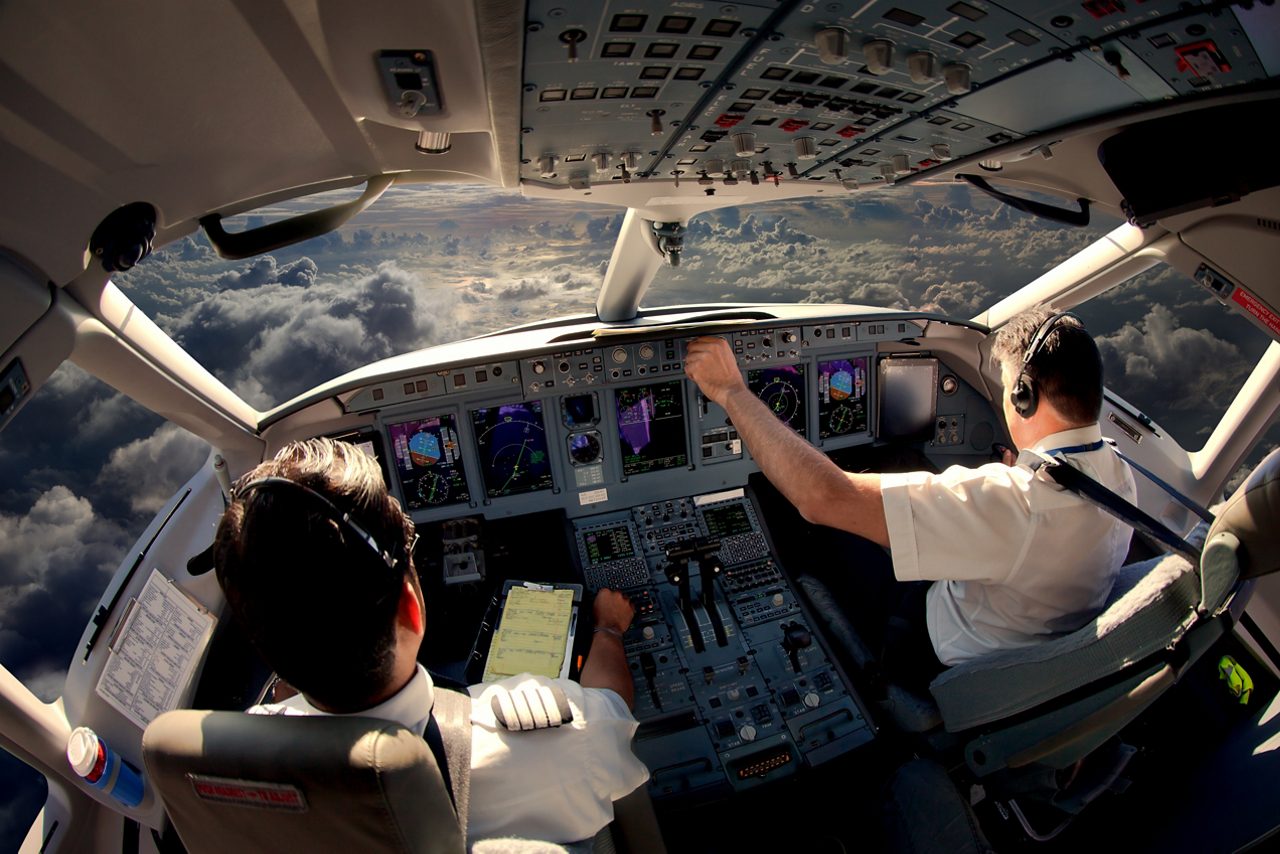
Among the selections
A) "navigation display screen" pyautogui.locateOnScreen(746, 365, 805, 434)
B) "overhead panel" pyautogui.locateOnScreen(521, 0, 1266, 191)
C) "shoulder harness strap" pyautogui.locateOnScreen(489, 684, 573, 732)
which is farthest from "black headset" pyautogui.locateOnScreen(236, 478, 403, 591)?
"navigation display screen" pyautogui.locateOnScreen(746, 365, 805, 434)

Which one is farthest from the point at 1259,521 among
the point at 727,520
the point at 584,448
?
the point at 584,448

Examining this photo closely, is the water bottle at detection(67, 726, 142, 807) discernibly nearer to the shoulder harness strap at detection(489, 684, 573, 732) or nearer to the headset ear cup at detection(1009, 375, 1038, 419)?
the shoulder harness strap at detection(489, 684, 573, 732)

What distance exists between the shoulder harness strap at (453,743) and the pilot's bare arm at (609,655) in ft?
→ 1.66

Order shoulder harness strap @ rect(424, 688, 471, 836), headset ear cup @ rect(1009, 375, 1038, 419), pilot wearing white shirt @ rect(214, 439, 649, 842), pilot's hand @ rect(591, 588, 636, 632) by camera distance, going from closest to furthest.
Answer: pilot wearing white shirt @ rect(214, 439, 649, 842), shoulder harness strap @ rect(424, 688, 471, 836), headset ear cup @ rect(1009, 375, 1038, 419), pilot's hand @ rect(591, 588, 636, 632)

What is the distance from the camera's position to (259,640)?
90 cm

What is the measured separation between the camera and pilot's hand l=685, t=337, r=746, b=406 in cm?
221

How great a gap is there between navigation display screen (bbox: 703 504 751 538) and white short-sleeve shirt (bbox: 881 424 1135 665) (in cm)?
156

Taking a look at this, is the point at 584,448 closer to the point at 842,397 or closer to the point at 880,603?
the point at 842,397

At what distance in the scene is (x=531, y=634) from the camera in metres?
2.35

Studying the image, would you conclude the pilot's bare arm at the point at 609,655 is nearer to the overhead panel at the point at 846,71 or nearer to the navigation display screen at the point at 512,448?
the navigation display screen at the point at 512,448

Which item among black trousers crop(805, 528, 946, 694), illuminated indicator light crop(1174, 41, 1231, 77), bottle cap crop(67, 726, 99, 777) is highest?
illuminated indicator light crop(1174, 41, 1231, 77)

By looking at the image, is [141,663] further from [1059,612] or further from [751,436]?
→ [1059,612]

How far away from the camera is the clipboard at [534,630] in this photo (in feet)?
7.25

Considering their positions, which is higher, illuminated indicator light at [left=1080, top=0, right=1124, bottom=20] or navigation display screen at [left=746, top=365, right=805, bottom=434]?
illuminated indicator light at [left=1080, top=0, right=1124, bottom=20]
